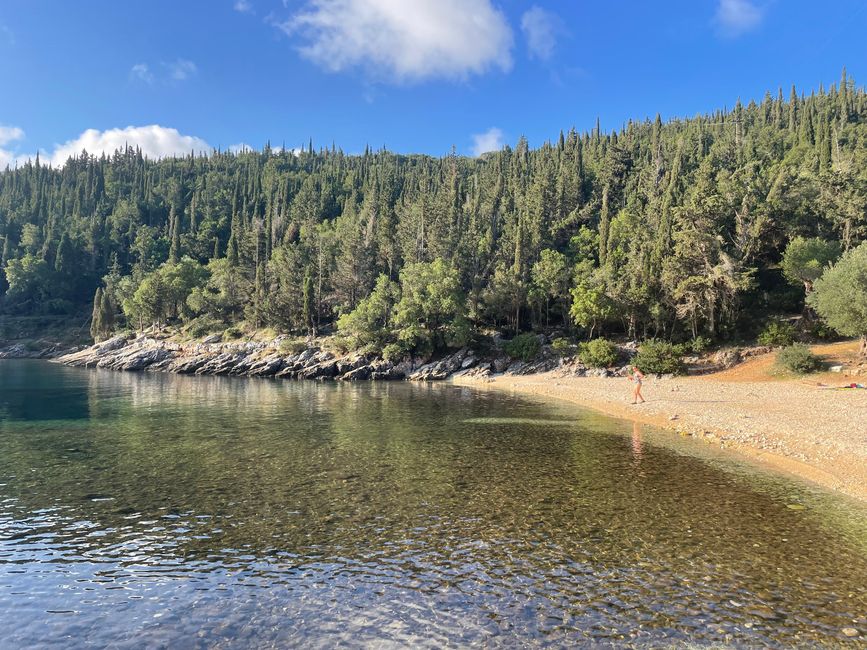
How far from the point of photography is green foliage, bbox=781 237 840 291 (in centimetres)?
5456

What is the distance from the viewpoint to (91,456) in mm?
22328

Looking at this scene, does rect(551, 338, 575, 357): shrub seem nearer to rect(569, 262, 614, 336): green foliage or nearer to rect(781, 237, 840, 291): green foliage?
rect(569, 262, 614, 336): green foliage

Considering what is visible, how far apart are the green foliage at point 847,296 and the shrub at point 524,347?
31.8 m

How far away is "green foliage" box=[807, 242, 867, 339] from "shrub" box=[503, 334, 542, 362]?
104 feet

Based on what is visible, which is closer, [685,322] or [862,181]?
[685,322]

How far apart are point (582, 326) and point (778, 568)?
58812 mm

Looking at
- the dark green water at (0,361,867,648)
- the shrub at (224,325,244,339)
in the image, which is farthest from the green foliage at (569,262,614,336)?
the shrub at (224,325,244,339)

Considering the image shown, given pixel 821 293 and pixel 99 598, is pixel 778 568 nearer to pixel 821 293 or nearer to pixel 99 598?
pixel 99 598

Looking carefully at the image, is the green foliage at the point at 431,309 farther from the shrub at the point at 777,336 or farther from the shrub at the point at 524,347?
the shrub at the point at 777,336

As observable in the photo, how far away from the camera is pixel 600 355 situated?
2314 inches

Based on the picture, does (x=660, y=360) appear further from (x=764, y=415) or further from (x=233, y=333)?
(x=233, y=333)

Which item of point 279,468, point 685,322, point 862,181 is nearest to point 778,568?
point 279,468

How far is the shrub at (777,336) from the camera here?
5178 cm

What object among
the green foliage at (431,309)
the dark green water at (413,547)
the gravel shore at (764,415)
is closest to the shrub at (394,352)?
the green foliage at (431,309)
